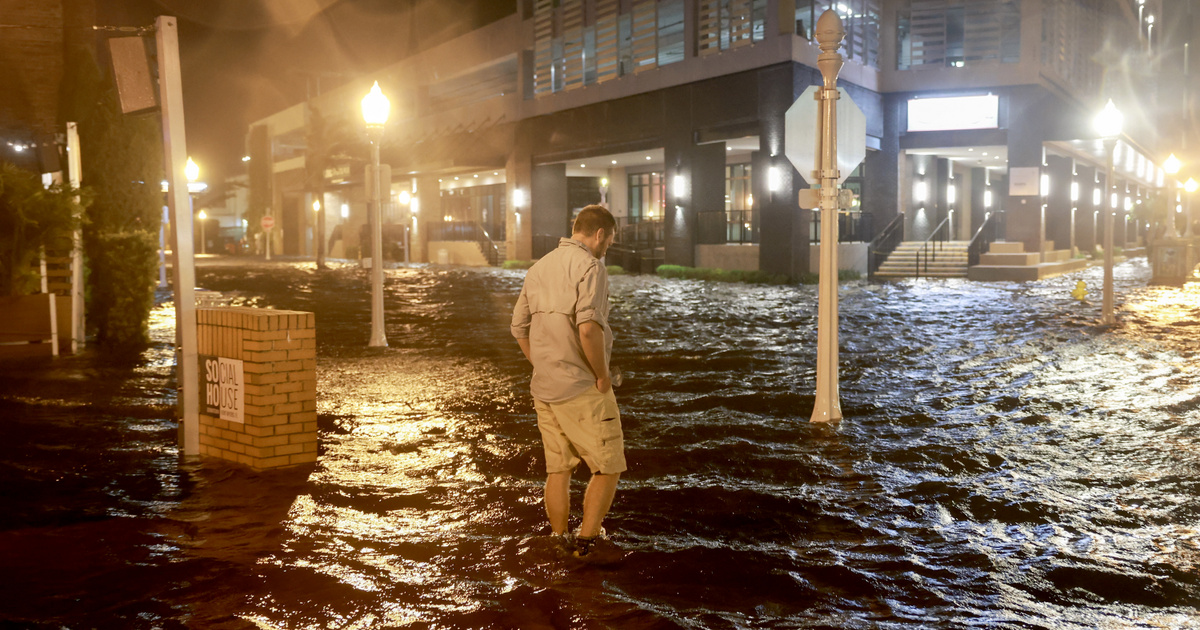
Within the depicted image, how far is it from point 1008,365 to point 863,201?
26.9 m

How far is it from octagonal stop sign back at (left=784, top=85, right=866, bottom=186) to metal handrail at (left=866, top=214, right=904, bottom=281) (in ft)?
85.3

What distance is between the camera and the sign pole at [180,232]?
6848mm

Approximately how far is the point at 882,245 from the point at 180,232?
32378mm

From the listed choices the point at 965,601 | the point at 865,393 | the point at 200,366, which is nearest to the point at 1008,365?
the point at 865,393

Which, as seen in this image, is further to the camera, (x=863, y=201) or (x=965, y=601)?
(x=863, y=201)

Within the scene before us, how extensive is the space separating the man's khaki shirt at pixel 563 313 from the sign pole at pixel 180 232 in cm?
326

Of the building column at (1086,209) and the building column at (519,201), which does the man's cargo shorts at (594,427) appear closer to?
the building column at (519,201)

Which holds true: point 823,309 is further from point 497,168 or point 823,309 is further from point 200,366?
point 497,168

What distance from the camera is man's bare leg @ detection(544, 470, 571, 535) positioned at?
5.05 metres

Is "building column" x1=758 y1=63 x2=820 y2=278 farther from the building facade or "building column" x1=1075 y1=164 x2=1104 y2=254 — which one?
"building column" x1=1075 y1=164 x2=1104 y2=254

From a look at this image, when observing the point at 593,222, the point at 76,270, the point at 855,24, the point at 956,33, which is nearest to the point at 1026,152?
the point at 956,33

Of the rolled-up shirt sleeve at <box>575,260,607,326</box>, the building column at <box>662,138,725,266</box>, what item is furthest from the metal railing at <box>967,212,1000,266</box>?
the rolled-up shirt sleeve at <box>575,260,607,326</box>

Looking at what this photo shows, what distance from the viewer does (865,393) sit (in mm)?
9953

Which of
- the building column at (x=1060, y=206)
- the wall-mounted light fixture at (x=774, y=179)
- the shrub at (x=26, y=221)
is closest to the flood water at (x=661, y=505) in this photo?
the shrub at (x=26, y=221)
